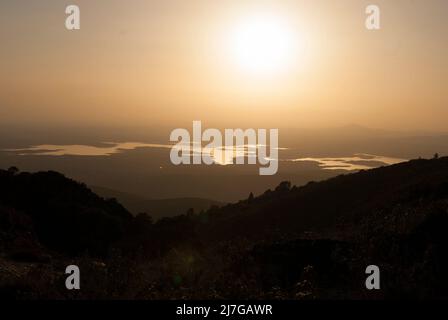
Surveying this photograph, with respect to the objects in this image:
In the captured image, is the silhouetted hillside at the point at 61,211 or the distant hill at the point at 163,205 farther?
the distant hill at the point at 163,205

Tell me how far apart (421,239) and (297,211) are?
81.1ft

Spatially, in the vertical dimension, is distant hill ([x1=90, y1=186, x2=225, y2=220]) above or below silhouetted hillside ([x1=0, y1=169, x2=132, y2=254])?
below

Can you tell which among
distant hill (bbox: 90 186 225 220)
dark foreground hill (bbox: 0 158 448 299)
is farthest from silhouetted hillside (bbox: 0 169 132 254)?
distant hill (bbox: 90 186 225 220)

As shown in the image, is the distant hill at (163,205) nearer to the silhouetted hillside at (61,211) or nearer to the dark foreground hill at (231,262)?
the silhouetted hillside at (61,211)

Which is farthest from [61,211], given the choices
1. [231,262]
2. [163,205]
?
[163,205]

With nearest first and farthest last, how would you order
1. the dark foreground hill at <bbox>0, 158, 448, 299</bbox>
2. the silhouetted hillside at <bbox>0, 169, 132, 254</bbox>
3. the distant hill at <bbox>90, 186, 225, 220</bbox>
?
the dark foreground hill at <bbox>0, 158, 448, 299</bbox>, the silhouetted hillside at <bbox>0, 169, 132, 254</bbox>, the distant hill at <bbox>90, 186, 225, 220</bbox>

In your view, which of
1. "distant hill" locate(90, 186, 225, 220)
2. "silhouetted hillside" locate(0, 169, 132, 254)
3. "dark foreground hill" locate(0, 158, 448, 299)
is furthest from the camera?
"distant hill" locate(90, 186, 225, 220)

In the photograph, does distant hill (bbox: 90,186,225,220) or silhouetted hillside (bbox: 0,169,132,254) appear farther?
distant hill (bbox: 90,186,225,220)

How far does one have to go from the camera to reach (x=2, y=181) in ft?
97.0

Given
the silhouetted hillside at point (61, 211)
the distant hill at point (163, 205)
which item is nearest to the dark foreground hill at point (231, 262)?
the silhouetted hillside at point (61, 211)

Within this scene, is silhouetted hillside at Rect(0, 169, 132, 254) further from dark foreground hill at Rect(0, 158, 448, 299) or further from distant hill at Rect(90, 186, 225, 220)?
distant hill at Rect(90, 186, 225, 220)

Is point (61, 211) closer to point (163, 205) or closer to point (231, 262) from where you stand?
point (231, 262)

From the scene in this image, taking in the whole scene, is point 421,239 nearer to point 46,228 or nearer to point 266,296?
point 266,296
